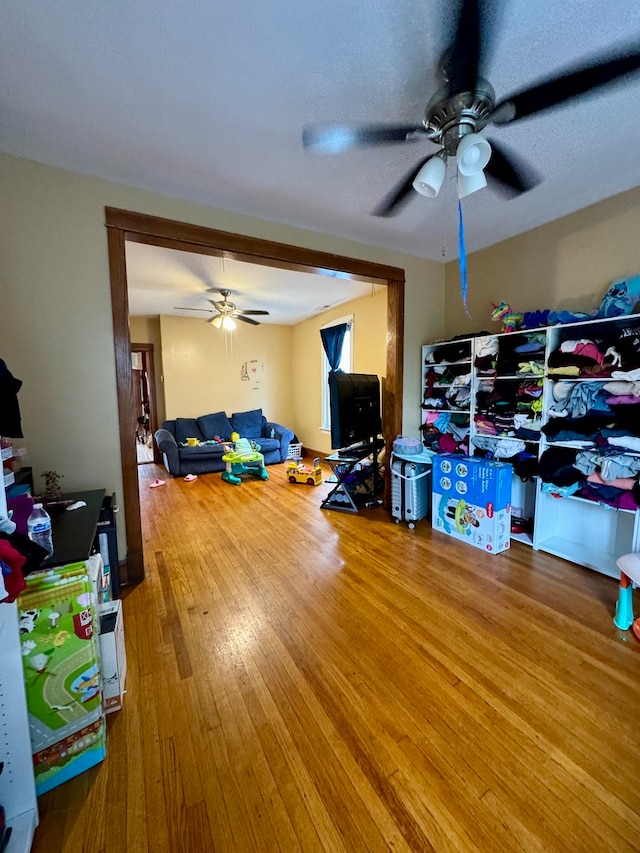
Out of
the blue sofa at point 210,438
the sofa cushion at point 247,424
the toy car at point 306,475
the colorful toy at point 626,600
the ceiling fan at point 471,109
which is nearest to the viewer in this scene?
the ceiling fan at point 471,109

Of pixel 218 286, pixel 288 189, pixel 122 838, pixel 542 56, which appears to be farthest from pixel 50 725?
pixel 218 286

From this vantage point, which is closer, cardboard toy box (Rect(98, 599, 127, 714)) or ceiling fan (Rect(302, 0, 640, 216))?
ceiling fan (Rect(302, 0, 640, 216))

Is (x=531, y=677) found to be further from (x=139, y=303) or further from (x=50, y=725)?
(x=139, y=303)

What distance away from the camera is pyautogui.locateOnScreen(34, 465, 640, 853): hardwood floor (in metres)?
1.00

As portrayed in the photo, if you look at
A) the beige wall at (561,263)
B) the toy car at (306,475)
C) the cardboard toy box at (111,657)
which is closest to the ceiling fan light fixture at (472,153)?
the beige wall at (561,263)

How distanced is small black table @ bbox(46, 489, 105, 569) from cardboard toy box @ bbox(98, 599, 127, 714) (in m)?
0.27

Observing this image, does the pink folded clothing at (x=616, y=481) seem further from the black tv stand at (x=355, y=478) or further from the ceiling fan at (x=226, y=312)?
the ceiling fan at (x=226, y=312)

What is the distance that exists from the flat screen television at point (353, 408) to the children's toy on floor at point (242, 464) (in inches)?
81.5

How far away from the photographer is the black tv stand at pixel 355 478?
3.54 metres

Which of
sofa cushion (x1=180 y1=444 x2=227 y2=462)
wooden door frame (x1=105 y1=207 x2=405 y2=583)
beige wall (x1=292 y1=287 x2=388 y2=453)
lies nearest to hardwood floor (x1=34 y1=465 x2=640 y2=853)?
wooden door frame (x1=105 y1=207 x2=405 y2=583)

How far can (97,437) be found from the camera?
2168 mm

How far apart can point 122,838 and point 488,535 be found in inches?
98.7

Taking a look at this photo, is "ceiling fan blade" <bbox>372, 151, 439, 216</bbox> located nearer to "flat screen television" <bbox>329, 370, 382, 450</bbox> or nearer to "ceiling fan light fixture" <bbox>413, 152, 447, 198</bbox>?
"ceiling fan light fixture" <bbox>413, 152, 447, 198</bbox>

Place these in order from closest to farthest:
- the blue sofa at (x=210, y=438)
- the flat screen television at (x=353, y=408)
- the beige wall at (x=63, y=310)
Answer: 1. the beige wall at (x=63, y=310)
2. the flat screen television at (x=353, y=408)
3. the blue sofa at (x=210, y=438)
